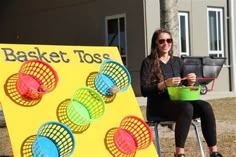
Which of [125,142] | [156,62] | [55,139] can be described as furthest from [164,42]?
[55,139]

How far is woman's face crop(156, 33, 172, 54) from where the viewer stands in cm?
580

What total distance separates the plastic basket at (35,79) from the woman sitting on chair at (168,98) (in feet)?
3.64

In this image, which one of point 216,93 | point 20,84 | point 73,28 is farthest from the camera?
point 73,28

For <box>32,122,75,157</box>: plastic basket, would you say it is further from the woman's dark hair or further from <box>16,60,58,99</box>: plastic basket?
the woman's dark hair

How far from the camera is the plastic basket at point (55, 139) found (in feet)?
15.5

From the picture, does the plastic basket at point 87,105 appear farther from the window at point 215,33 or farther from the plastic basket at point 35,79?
the window at point 215,33

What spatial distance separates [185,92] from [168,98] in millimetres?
253

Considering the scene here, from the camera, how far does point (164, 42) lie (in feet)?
19.1

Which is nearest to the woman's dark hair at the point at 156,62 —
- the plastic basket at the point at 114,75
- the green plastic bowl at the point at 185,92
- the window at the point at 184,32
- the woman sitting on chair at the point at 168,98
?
the woman sitting on chair at the point at 168,98

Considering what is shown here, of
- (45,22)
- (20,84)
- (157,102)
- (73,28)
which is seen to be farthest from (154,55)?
(45,22)

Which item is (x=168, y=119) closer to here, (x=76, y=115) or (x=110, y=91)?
(x=110, y=91)

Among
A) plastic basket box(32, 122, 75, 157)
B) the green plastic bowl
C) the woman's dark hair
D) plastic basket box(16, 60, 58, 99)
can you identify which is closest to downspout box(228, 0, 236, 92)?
the woman's dark hair

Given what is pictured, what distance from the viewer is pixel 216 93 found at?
56.0ft

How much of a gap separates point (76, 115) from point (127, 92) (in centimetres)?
77
